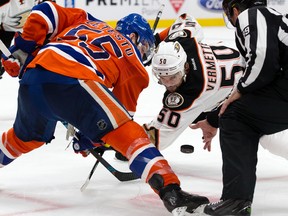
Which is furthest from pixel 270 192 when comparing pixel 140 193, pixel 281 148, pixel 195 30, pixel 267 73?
pixel 195 30

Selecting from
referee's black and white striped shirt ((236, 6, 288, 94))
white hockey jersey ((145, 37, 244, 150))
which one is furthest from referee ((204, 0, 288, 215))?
white hockey jersey ((145, 37, 244, 150))

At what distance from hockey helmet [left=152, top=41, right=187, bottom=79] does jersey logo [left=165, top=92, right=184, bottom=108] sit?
15 centimetres

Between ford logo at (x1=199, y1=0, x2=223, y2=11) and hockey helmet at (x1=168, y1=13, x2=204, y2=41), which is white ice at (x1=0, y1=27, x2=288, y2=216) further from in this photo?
ford logo at (x1=199, y1=0, x2=223, y2=11)

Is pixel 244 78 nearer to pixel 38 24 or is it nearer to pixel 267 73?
pixel 267 73

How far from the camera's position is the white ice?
2.88 m

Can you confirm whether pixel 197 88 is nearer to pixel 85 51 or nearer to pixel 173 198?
pixel 85 51

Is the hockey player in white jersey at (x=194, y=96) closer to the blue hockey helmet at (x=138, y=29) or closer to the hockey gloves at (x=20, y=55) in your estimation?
the blue hockey helmet at (x=138, y=29)

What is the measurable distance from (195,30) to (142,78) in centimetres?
87

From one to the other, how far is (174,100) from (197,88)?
10 cm

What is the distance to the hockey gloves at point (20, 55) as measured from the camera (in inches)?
119

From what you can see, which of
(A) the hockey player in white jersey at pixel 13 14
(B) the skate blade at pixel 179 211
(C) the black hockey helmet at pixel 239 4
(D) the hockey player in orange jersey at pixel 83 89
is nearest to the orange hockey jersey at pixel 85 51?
(D) the hockey player in orange jersey at pixel 83 89

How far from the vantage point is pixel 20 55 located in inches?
121

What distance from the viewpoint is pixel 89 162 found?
3.67m

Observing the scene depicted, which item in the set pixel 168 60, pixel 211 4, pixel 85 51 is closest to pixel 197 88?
pixel 168 60
